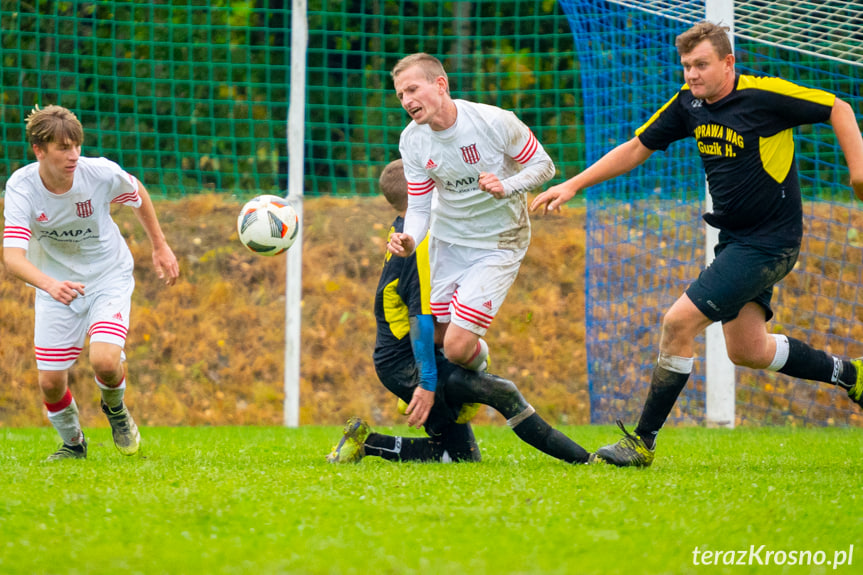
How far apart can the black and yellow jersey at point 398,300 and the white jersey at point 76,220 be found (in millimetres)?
1395

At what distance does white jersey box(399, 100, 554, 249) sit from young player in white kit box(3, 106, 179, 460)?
52.3 inches

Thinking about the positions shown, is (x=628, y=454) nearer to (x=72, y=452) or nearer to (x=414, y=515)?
(x=414, y=515)

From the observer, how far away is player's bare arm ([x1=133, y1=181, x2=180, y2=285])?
4988 millimetres

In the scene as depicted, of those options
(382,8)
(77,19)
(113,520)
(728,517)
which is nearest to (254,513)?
(113,520)

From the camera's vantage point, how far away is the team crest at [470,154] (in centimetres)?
452

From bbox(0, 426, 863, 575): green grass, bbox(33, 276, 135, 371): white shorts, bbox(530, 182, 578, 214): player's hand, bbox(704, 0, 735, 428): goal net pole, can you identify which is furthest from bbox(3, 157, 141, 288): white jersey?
bbox(704, 0, 735, 428): goal net pole

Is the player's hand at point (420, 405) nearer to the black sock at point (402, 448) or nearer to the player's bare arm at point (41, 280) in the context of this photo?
the black sock at point (402, 448)

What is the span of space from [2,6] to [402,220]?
653 centimetres

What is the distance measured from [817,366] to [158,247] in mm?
3279

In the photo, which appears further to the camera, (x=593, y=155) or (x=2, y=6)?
(x=2, y=6)

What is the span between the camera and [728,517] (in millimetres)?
2988

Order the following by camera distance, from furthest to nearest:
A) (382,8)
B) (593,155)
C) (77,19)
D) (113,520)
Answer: (382,8) < (77,19) < (593,155) < (113,520)

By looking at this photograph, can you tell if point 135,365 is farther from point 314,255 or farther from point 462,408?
point 462,408

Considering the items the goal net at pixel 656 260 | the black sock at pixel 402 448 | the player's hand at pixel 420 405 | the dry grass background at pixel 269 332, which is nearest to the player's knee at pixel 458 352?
the player's hand at pixel 420 405
